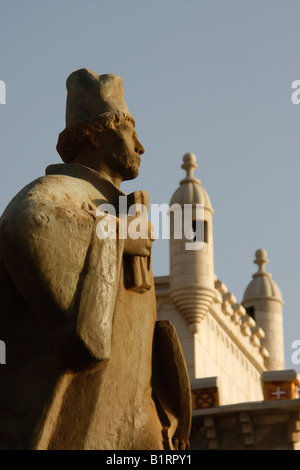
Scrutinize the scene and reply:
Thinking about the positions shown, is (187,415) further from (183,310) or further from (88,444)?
(183,310)

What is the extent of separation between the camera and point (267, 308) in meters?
30.3

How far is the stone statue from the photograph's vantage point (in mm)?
4582

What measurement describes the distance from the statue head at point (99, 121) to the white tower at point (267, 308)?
24823 mm

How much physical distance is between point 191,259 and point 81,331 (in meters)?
19.6

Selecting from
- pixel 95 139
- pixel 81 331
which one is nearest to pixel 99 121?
pixel 95 139

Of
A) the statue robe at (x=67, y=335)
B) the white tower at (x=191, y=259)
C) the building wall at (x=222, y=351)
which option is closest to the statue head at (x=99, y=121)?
the statue robe at (x=67, y=335)

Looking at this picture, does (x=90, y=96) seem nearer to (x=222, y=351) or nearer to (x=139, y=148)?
(x=139, y=148)

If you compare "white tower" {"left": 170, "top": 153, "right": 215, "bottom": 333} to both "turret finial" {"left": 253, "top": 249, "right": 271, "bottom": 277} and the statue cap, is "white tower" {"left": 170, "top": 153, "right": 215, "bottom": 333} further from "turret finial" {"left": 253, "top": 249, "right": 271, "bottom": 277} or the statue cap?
the statue cap

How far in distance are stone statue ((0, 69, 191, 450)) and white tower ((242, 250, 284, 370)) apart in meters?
24.9

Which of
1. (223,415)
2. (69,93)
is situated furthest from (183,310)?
(69,93)

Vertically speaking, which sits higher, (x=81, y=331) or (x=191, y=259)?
(x=191, y=259)

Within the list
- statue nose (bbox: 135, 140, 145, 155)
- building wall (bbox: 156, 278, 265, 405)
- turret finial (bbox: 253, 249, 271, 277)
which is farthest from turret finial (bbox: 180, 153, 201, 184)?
statue nose (bbox: 135, 140, 145, 155)

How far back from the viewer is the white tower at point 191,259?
77.4ft

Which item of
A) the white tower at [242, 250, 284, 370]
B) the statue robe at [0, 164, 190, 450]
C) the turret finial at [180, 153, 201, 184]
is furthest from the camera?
the white tower at [242, 250, 284, 370]
